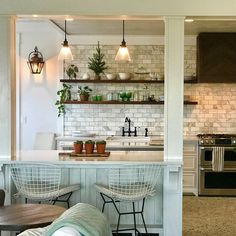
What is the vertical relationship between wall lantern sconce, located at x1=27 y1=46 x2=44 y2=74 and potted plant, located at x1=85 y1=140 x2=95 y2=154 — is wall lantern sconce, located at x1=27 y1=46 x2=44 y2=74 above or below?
above

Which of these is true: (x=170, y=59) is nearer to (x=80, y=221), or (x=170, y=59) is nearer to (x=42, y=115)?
(x=80, y=221)

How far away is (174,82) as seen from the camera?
179 inches

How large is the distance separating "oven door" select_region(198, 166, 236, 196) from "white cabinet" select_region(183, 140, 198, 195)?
0.12 meters

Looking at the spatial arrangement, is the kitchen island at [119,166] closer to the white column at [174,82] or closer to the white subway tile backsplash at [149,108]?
the white column at [174,82]

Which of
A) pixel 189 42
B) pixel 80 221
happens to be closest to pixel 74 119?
pixel 189 42

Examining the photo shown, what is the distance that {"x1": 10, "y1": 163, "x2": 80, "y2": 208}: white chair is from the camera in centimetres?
434

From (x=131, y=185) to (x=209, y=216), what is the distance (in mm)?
2055

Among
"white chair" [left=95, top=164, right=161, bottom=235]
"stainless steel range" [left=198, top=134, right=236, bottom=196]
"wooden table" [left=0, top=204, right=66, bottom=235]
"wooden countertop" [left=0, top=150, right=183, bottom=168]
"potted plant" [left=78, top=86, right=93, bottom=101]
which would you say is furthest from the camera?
"potted plant" [left=78, top=86, right=93, bottom=101]

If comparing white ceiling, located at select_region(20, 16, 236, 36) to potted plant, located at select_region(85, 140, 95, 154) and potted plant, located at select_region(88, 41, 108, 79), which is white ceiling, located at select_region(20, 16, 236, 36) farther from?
potted plant, located at select_region(85, 140, 95, 154)

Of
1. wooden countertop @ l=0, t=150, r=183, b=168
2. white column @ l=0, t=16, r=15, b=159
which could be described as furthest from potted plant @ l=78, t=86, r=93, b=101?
white column @ l=0, t=16, r=15, b=159

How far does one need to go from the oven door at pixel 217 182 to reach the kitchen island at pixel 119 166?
2589 millimetres

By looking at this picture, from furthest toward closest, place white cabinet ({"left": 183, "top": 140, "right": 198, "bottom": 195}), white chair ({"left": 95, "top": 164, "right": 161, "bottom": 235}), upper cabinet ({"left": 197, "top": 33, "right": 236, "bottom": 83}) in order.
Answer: upper cabinet ({"left": 197, "top": 33, "right": 236, "bottom": 83}) < white cabinet ({"left": 183, "top": 140, "right": 198, "bottom": 195}) < white chair ({"left": 95, "top": 164, "right": 161, "bottom": 235})

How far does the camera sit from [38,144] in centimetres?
762

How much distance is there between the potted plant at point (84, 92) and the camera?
7676mm
